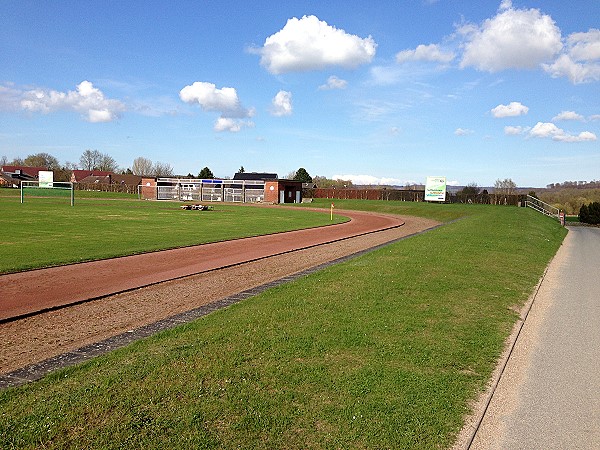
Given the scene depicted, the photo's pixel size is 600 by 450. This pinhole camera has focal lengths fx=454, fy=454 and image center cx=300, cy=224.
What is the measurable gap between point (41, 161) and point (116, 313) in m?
166

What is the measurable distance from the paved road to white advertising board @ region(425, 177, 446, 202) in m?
62.6

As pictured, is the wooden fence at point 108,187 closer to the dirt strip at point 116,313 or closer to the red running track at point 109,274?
the red running track at point 109,274

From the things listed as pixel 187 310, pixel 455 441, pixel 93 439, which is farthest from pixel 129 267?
pixel 455 441

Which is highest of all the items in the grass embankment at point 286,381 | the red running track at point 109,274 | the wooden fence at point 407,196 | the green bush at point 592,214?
the wooden fence at point 407,196

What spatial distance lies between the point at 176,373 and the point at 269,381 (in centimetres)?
124

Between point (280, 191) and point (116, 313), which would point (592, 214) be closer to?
point (280, 191)

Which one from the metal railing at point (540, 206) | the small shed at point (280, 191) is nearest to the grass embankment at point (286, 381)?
the metal railing at point (540, 206)

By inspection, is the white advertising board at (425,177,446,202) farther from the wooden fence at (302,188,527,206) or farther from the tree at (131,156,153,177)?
the tree at (131,156,153,177)

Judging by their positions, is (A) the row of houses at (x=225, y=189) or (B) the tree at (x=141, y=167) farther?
(B) the tree at (x=141, y=167)

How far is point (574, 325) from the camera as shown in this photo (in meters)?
9.40

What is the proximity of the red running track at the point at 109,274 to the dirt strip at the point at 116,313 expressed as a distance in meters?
0.56

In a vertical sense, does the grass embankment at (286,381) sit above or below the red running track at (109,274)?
above

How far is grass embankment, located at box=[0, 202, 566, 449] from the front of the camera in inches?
183

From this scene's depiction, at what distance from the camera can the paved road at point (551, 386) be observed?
494 centimetres
